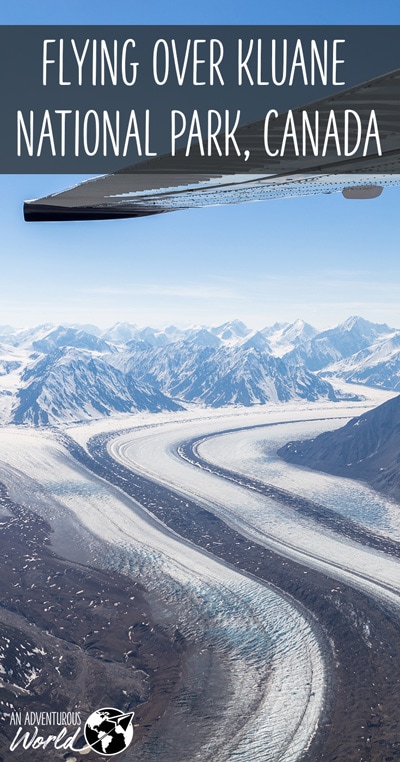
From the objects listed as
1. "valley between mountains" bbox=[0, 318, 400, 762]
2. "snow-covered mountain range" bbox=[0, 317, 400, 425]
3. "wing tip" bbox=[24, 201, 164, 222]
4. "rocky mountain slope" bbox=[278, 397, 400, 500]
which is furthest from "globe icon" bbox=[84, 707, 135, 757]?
"snow-covered mountain range" bbox=[0, 317, 400, 425]

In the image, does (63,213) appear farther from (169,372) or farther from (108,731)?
(169,372)

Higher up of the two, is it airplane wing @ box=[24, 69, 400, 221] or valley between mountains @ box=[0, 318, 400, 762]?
airplane wing @ box=[24, 69, 400, 221]

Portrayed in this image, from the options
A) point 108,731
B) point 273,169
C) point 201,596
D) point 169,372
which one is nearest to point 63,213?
point 273,169

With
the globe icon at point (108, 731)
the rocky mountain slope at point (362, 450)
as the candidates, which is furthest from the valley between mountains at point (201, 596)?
the rocky mountain slope at point (362, 450)

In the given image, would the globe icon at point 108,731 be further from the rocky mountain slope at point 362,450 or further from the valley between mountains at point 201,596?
the rocky mountain slope at point 362,450

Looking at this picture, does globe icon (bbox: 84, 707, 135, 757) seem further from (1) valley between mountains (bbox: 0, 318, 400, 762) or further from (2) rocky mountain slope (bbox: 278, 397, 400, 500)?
(2) rocky mountain slope (bbox: 278, 397, 400, 500)

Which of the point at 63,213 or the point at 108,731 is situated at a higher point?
the point at 63,213
